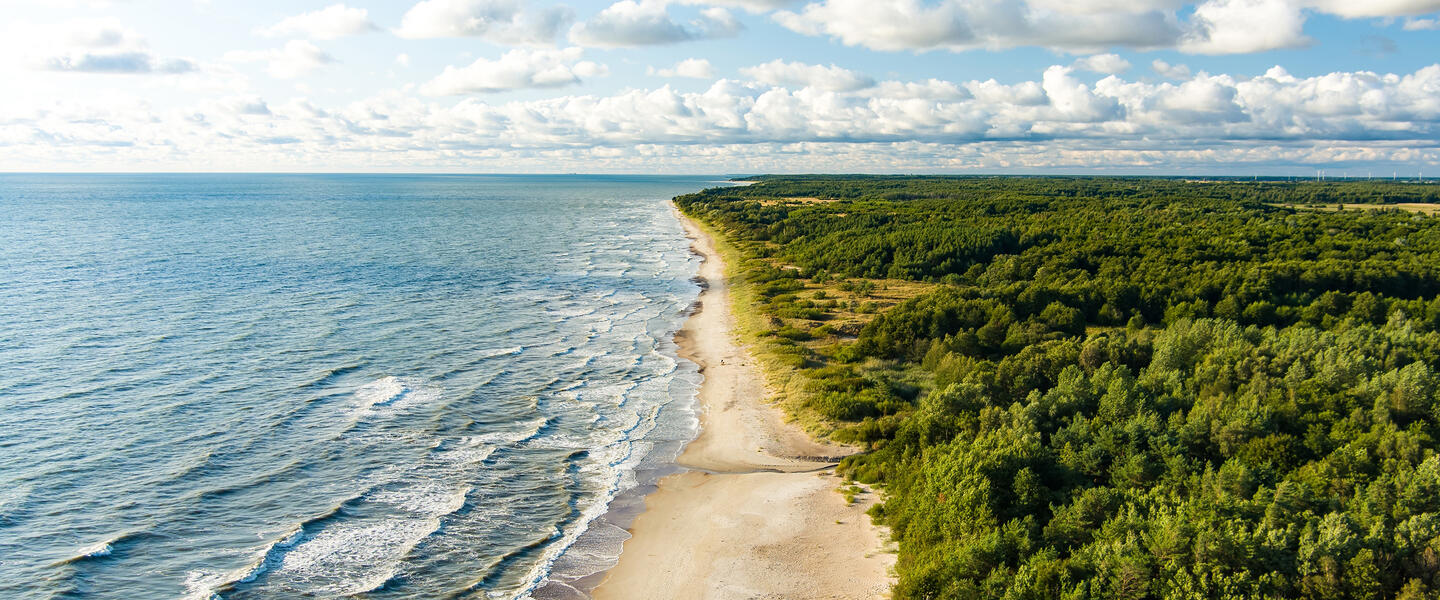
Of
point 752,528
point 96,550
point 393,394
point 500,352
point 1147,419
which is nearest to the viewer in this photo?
point 96,550

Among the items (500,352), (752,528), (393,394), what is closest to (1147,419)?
(752,528)

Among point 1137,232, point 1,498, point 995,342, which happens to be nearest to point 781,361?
point 995,342

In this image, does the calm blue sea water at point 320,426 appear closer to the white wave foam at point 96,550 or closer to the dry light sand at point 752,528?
the white wave foam at point 96,550

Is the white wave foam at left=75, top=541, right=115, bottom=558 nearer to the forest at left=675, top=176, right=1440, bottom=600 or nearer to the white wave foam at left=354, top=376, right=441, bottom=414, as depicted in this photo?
the white wave foam at left=354, top=376, right=441, bottom=414

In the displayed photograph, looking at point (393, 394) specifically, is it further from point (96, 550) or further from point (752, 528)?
point (752, 528)

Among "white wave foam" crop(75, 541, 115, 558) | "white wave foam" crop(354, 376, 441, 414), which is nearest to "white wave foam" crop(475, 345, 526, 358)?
"white wave foam" crop(354, 376, 441, 414)

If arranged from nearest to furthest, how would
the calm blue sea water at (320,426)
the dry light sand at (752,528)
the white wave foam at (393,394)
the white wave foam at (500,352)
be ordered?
the dry light sand at (752,528) → the calm blue sea water at (320,426) → the white wave foam at (393,394) → the white wave foam at (500,352)

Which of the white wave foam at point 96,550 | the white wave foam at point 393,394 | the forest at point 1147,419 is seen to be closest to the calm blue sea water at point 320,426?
the white wave foam at point 96,550
